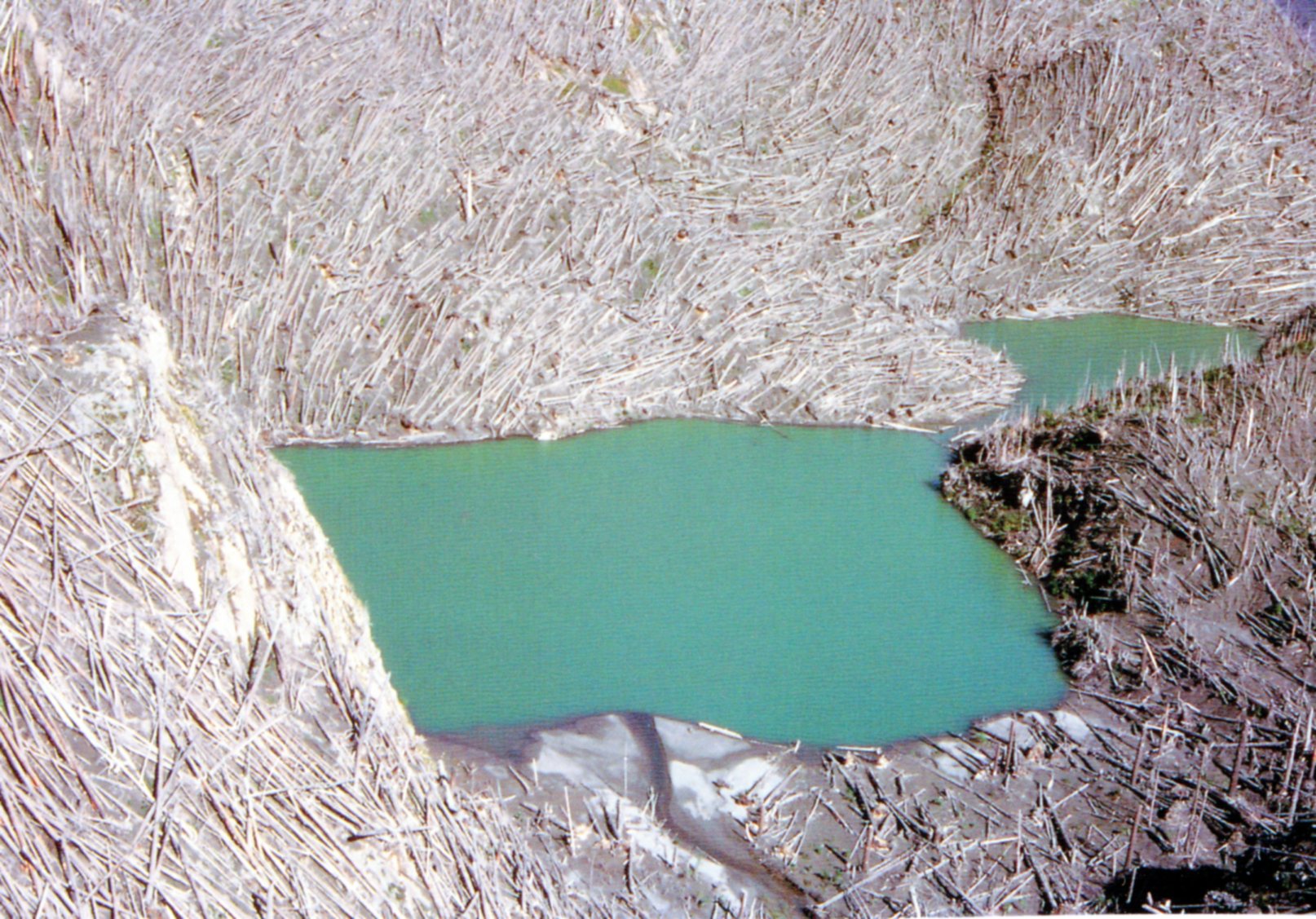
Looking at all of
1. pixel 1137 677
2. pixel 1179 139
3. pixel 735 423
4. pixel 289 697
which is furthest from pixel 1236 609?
pixel 1179 139

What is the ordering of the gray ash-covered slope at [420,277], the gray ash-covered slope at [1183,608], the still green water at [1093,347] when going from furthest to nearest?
the still green water at [1093,347] < the gray ash-covered slope at [1183,608] < the gray ash-covered slope at [420,277]

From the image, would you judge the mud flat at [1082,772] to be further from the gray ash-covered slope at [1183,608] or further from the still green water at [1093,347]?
the still green water at [1093,347]

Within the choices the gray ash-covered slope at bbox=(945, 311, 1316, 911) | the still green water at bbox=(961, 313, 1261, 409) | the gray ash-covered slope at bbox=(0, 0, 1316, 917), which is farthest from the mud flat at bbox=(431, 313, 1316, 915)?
the still green water at bbox=(961, 313, 1261, 409)

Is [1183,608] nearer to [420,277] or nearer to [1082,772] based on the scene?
[1082,772]

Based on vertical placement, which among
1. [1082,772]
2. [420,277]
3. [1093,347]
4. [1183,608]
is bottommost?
[1082,772]

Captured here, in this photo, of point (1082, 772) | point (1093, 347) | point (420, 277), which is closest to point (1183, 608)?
point (1082, 772)

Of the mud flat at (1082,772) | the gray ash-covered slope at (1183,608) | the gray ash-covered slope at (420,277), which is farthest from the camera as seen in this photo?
the gray ash-covered slope at (1183,608)

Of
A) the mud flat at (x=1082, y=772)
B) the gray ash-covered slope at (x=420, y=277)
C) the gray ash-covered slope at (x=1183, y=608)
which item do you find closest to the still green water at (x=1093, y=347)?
the gray ash-covered slope at (x=420, y=277)

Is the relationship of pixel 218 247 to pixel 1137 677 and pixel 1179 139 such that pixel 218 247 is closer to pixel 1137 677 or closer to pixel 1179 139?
pixel 1137 677
